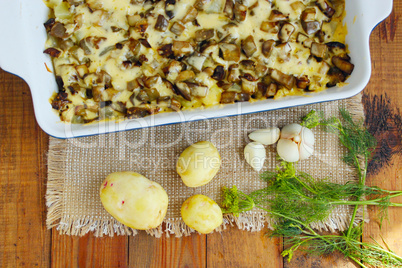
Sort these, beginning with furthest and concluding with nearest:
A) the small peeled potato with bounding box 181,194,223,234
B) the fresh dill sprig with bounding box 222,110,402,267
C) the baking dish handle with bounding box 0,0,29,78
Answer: the fresh dill sprig with bounding box 222,110,402,267 → the small peeled potato with bounding box 181,194,223,234 → the baking dish handle with bounding box 0,0,29,78

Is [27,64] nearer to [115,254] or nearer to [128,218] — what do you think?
[128,218]

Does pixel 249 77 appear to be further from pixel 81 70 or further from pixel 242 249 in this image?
pixel 242 249

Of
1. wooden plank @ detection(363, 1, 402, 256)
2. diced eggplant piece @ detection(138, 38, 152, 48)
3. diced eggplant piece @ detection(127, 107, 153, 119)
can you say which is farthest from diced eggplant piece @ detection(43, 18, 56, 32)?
wooden plank @ detection(363, 1, 402, 256)

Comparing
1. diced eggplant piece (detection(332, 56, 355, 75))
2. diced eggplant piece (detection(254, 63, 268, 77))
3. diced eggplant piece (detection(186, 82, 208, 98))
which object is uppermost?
diced eggplant piece (detection(332, 56, 355, 75))

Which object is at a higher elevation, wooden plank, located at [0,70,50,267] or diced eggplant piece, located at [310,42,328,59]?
diced eggplant piece, located at [310,42,328,59]

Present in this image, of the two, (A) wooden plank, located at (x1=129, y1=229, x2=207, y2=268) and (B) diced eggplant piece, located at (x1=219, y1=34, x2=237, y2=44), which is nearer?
(B) diced eggplant piece, located at (x1=219, y1=34, x2=237, y2=44)

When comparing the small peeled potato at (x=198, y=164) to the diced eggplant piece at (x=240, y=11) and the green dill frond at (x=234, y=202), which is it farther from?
the diced eggplant piece at (x=240, y=11)

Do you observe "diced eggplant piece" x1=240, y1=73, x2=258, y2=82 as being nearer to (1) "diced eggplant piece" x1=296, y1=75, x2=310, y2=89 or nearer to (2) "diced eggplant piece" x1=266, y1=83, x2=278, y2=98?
(2) "diced eggplant piece" x1=266, y1=83, x2=278, y2=98
